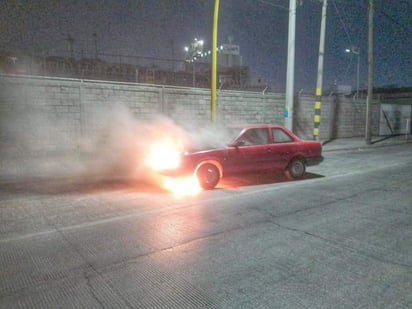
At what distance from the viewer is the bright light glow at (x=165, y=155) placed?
7.75m

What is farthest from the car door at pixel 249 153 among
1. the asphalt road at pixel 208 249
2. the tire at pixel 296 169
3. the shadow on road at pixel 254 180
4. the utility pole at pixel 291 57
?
the utility pole at pixel 291 57

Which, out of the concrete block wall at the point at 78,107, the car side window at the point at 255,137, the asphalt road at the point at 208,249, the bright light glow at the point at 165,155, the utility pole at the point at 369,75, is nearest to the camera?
the asphalt road at the point at 208,249

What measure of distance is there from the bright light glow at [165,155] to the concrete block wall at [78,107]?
474 centimetres

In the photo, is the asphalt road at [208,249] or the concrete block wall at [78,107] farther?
the concrete block wall at [78,107]

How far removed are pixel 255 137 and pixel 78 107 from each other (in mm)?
6957

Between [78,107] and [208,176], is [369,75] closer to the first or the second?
[208,176]

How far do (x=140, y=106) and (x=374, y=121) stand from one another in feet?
73.3

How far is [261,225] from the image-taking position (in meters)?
5.32

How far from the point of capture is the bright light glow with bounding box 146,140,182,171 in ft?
25.4

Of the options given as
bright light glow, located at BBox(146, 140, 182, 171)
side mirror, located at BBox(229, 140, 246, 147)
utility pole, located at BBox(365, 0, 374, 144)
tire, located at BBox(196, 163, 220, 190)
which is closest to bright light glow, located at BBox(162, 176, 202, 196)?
tire, located at BBox(196, 163, 220, 190)

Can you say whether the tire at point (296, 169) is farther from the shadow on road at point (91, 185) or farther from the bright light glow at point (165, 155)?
the bright light glow at point (165, 155)

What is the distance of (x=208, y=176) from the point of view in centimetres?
805

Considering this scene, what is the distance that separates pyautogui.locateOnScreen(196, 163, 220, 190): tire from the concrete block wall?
18.6ft

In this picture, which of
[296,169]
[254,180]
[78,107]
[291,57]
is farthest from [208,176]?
[291,57]
